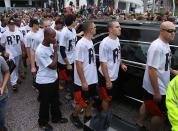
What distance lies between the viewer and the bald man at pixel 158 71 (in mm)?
4191

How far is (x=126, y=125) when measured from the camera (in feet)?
11.4

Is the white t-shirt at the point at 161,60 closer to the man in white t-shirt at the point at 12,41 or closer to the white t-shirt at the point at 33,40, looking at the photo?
the white t-shirt at the point at 33,40

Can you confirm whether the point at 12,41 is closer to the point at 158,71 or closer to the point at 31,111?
the point at 31,111

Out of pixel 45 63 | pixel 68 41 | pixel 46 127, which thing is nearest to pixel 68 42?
pixel 68 41

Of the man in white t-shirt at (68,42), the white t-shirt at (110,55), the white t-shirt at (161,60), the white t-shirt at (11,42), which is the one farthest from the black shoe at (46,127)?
the white t-shirt at (11,42)

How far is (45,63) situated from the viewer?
4.88 metres

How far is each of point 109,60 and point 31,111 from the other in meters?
2.12

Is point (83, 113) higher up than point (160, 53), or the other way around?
point (160, 53)

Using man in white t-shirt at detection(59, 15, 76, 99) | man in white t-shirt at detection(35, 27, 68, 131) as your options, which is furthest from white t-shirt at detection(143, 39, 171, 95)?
man in white t-shirt at detection(59, 15, 76, 99)

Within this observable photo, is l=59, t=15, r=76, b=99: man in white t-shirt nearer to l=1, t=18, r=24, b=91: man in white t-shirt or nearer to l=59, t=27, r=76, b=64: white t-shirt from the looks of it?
l=59, t=27, r=76, b=64: white t-shirt

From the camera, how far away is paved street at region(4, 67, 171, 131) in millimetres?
5477

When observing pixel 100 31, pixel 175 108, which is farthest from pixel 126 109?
pixel 175 108

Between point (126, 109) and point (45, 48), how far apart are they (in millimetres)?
2191

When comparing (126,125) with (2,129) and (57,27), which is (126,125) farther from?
(57,27)
